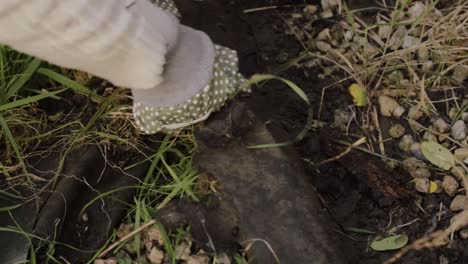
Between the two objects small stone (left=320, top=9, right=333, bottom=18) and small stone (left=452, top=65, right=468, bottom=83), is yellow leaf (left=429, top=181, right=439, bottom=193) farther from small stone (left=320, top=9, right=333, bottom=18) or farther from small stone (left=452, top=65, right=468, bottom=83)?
small stone (left=320, top=9, right=333, bottom=18)

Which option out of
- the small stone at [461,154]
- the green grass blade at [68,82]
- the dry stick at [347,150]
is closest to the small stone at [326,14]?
the dry stick at [347,150]

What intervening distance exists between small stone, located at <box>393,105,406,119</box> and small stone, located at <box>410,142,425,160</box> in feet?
0.29

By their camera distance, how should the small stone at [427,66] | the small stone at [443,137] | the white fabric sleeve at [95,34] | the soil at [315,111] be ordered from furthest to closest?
1. the small stone at [427,66]
2. the small stone at [443,137]
3. the soil at [315,111]
4. the white fabric sleeve at [95,34]

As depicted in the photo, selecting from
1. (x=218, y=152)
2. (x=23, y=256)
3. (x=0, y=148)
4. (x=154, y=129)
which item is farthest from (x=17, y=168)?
(x=218, y=152)

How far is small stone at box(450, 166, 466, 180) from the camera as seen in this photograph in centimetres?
161

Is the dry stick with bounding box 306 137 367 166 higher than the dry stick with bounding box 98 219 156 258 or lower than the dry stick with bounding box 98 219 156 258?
higher

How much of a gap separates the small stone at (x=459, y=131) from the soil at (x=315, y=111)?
157 mm

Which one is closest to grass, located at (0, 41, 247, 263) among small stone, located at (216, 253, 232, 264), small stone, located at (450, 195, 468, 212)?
small stone, located at (216, 253, 232, 264)

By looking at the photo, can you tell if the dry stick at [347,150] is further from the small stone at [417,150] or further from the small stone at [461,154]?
the small stone at [461,154]

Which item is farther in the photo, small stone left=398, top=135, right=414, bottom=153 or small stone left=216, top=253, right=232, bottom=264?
small stone left=398, top=135, right=414, bottom=153

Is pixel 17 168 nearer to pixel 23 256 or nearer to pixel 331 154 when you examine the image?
pixel 23 256

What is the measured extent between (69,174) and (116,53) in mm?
548

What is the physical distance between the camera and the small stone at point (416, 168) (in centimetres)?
164

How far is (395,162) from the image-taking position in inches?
65.7
